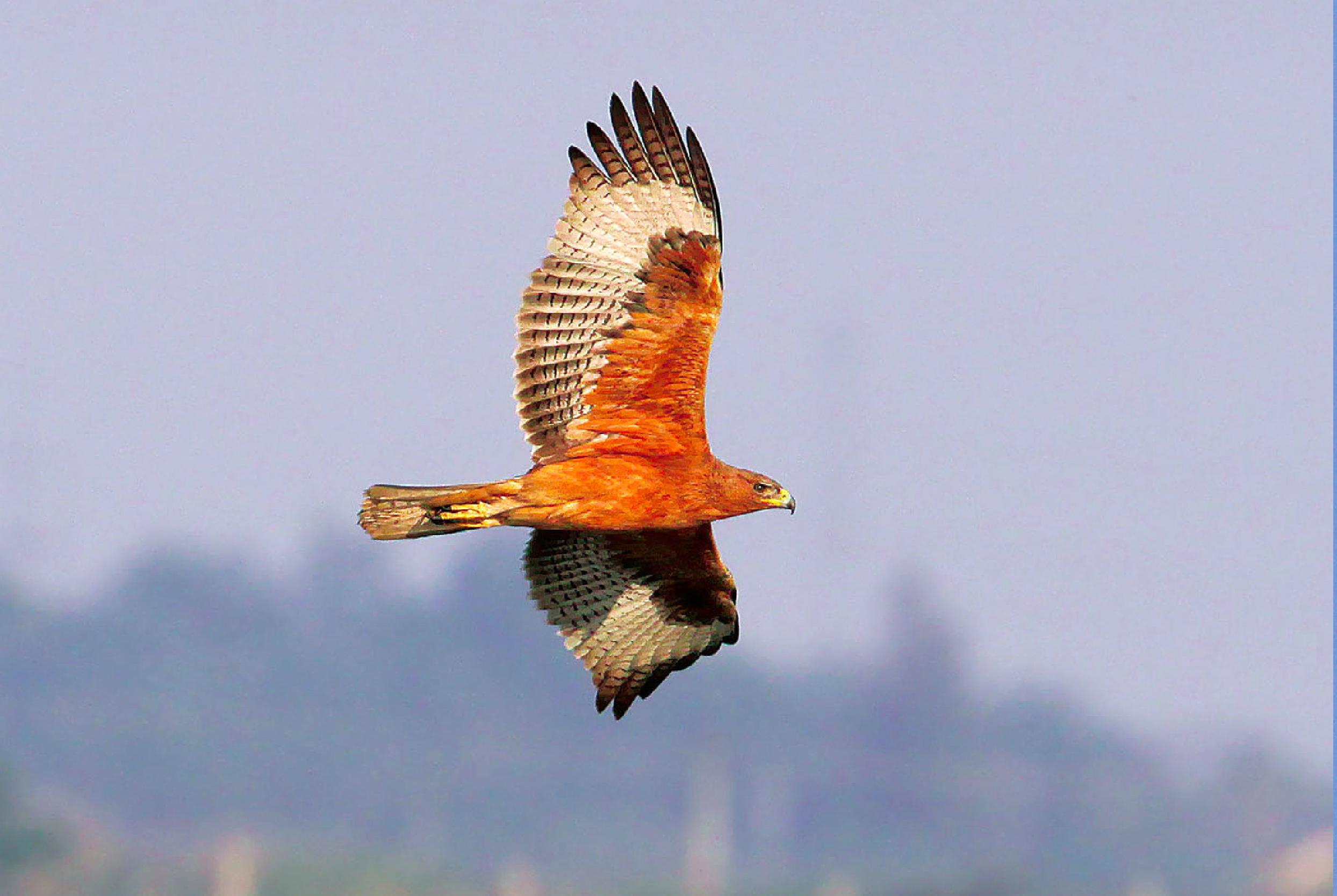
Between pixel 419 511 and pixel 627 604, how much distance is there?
193cm

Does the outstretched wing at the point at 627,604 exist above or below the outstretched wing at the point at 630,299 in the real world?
below

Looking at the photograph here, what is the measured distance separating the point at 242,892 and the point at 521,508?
76.1ft

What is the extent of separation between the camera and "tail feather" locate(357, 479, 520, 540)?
10.6 meters

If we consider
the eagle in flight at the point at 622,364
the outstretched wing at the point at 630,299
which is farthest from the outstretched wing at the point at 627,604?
the outstretched wing at the point at 630,299

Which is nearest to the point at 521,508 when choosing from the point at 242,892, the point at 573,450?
the point at 573,450

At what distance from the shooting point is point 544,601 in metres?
12.3

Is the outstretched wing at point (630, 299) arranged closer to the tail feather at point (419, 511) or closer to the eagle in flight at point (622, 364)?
the eagle in flight at point (622, 364)

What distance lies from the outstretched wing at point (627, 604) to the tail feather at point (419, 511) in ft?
5.00

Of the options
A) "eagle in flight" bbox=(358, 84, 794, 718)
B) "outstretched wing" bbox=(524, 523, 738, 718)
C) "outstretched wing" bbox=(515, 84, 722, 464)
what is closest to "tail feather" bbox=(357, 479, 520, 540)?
"eagle in flight" bbox=(358, 84, 794, 718)

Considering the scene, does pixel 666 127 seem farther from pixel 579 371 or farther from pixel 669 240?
pixel 579 371

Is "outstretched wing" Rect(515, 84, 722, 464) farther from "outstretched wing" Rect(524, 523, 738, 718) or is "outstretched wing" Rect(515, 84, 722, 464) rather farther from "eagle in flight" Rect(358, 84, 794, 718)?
"outstretched wing" Rect(524, 523, 738, 718)

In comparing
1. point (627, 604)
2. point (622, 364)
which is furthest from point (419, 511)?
point (627, 604)

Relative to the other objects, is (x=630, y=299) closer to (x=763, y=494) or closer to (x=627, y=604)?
(x=763, y=494)

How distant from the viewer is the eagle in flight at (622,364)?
35.7 ft
